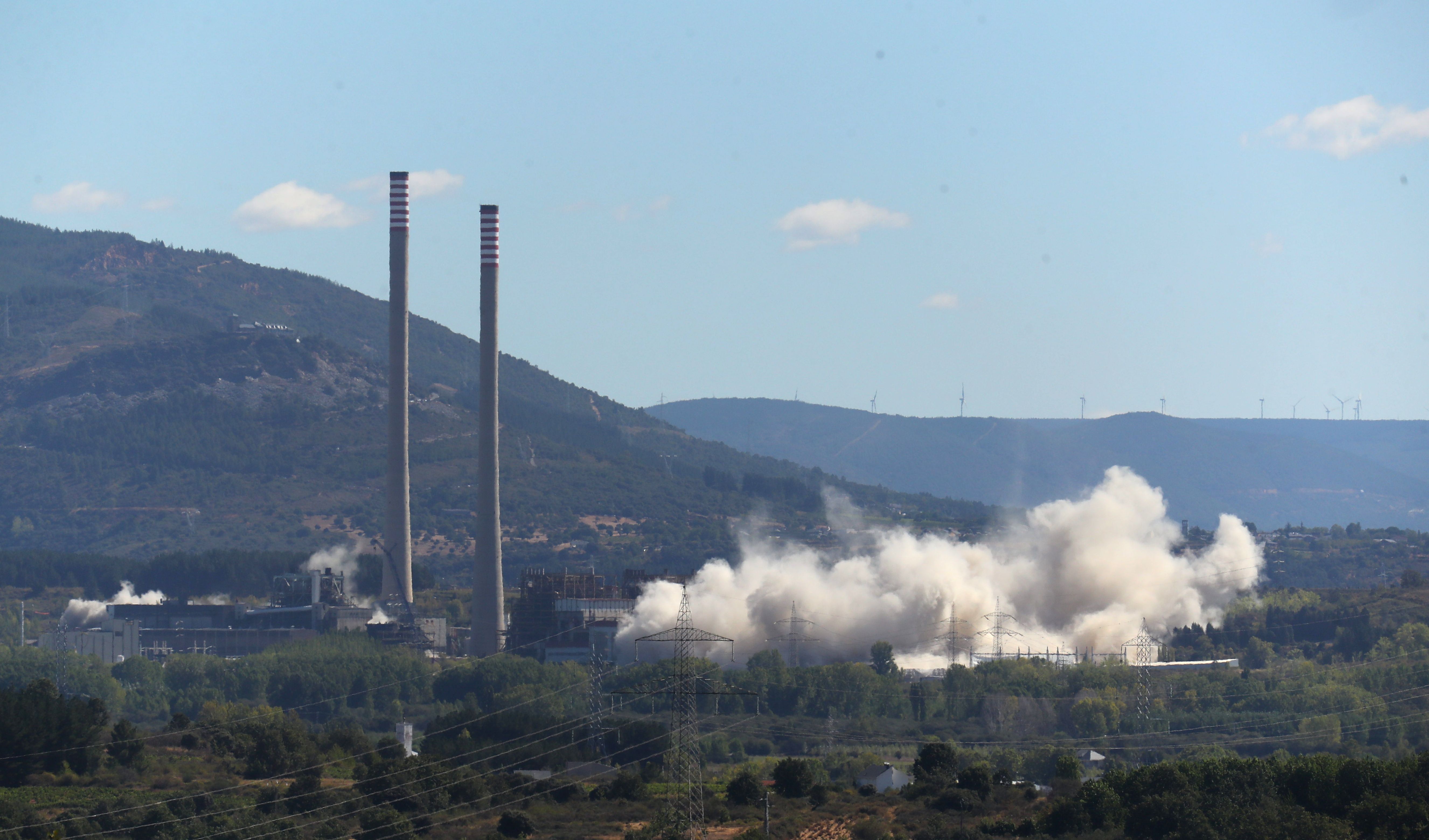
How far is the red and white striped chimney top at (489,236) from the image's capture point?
177375 mm

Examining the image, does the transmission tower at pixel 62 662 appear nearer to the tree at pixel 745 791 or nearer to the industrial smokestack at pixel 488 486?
the industrial smokestack at pixel 488 486

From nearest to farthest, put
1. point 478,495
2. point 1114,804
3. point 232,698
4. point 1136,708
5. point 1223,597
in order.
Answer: point 1114,804, point 1136,708, point 232,698, point 478,495, point 1223,597

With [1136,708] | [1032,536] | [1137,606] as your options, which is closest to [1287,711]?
[1136,708]

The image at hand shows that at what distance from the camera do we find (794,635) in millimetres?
169875

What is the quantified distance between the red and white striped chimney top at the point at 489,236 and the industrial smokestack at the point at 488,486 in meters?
0.03

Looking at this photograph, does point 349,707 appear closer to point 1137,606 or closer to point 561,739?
point 561,739

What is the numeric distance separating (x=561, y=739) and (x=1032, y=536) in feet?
273

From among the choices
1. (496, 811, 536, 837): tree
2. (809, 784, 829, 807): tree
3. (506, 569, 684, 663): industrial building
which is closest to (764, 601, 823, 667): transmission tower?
(506, 569, 684, 663): industrial building

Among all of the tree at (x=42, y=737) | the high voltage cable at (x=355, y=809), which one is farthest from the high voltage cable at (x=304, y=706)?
the high voltage cable at (x=355, y=809)

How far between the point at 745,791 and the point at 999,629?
77419 millimetres

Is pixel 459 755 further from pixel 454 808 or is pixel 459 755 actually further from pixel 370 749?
pixel 454 808

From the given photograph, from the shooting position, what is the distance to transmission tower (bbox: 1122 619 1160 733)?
142625mm

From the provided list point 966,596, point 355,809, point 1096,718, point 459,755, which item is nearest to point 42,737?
point 355,809

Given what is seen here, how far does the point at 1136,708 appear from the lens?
478 ft
